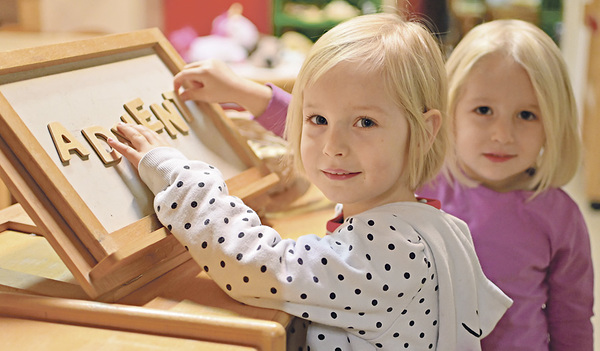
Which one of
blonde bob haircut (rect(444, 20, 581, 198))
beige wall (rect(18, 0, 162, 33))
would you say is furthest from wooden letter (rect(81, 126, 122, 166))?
beige wall (rect(18, 0, 162, 33))

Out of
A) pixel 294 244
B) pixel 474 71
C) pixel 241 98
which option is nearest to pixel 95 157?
pixel 294 244

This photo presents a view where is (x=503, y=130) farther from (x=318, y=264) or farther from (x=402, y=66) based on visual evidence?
(x=318, y=264)

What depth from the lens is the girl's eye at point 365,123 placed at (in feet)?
3.05

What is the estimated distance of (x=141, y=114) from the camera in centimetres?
104

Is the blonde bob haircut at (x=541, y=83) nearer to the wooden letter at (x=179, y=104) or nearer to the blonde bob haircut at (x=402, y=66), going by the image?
the blonde bob haircut at (x=402, y=66)

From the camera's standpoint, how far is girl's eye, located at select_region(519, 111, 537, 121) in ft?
4.06

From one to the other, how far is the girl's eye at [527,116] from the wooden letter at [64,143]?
78 centimetres

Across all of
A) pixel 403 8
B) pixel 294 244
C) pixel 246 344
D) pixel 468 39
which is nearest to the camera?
pixel 246 344

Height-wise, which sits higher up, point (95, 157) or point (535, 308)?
point (95, 157)

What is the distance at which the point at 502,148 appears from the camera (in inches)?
48.6

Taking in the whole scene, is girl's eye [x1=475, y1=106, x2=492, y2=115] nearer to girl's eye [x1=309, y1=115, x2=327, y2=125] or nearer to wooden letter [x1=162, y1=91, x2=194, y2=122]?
girl's eye [x1=309, y1=115, x2=327, y2=125]

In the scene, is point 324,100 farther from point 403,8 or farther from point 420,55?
point 403,8

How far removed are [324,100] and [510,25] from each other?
0.56 metres

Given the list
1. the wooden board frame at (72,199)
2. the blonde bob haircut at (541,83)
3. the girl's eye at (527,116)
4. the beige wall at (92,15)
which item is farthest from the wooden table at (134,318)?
the beige wall at (92,15)
